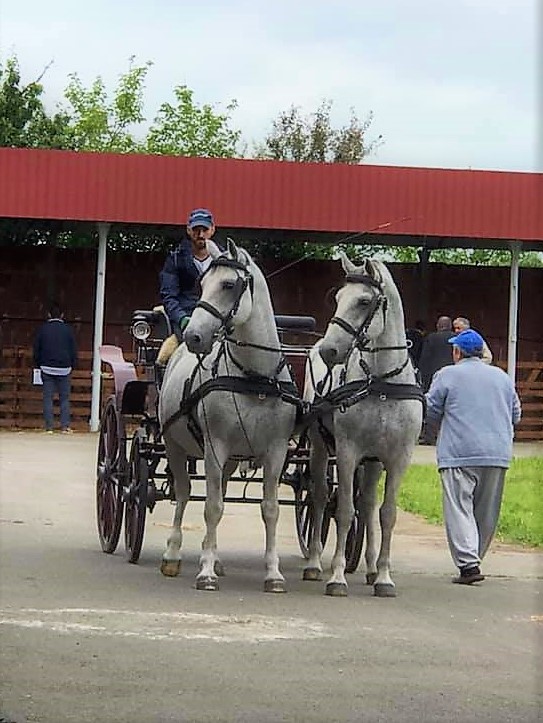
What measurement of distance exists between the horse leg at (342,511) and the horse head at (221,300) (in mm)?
1158

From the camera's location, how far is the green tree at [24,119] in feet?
132

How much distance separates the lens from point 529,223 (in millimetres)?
26656

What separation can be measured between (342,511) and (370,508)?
571mm

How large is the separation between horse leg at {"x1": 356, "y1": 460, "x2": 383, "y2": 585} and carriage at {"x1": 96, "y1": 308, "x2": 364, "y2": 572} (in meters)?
0.25

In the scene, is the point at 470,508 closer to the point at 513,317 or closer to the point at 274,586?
the point at 274,586

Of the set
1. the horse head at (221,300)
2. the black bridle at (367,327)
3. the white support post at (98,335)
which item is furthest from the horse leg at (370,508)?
the white support post at (98,335)

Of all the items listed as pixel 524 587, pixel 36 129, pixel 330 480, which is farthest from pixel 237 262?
pixel 36 129

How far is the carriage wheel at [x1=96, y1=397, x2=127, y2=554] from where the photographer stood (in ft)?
40.1

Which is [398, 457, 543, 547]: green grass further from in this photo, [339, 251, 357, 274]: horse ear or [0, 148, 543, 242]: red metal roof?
[0, 148, 543, 242]: red metal roof

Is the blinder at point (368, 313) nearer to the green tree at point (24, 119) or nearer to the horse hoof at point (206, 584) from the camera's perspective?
the horse hoof at point (206, 584)

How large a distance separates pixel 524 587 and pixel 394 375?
208 centimetres

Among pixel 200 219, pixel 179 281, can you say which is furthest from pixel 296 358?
pixel 200 219

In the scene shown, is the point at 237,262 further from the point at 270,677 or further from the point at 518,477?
the point at 518,477

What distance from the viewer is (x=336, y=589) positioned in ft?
33.1
